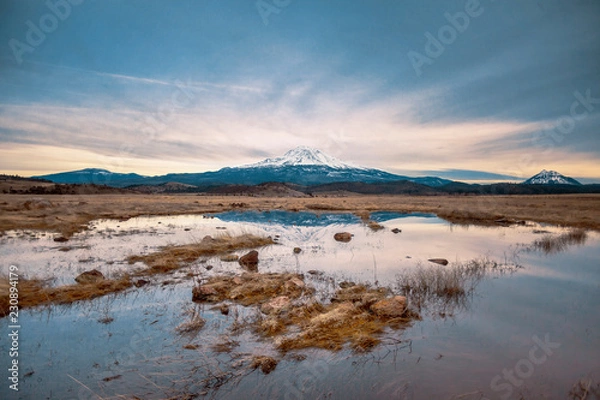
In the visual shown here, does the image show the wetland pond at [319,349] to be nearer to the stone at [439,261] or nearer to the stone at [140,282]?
the stone at [140,282]

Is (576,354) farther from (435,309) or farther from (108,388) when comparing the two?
(108,388)

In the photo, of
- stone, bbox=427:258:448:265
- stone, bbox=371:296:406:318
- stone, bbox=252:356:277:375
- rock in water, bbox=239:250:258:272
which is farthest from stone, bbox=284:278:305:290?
stone, bbox=427:258:448:265

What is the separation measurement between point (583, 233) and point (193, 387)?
100 feet

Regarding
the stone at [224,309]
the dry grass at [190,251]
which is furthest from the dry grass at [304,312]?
the dry grass at [190,251]

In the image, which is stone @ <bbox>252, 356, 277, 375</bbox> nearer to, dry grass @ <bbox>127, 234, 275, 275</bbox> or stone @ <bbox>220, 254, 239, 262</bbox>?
dry grass @ <bbox>127, 234, 275, 275</bbox>

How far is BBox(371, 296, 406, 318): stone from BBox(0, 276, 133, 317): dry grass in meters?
8.77

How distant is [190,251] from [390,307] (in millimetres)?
11805

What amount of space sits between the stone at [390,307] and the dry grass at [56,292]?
8.77 meters

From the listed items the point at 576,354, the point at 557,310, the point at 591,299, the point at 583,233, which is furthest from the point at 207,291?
the point at 583,233

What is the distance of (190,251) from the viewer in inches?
681

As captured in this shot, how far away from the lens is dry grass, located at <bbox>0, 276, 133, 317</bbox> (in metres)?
9.78

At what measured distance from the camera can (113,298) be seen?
10461 mm

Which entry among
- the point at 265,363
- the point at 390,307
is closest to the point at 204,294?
the point at 265,363

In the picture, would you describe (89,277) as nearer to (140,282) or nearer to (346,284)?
(140,282)
